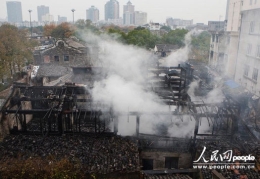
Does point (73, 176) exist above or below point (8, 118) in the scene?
below

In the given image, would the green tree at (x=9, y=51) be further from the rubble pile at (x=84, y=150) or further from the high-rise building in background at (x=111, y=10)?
the high-rise building in background at (x=111, y=10)

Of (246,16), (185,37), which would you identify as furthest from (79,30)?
(246,16)

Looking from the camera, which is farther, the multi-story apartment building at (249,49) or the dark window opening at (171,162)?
the multi-story apartment building at (249,49)

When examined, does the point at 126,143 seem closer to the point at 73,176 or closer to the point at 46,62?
the point at 73,176

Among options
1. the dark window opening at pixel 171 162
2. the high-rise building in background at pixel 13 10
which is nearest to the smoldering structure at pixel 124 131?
the dark window opening at pixel 171 162

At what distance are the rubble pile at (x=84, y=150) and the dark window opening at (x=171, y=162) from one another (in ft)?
5.93

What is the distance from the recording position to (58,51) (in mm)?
25406

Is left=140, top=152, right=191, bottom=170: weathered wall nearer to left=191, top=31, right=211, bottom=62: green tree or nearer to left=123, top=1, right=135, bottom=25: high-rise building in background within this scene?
left=191, top=31, right=211, bottom=62: green tree

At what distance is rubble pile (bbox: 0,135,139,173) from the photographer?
8375mm

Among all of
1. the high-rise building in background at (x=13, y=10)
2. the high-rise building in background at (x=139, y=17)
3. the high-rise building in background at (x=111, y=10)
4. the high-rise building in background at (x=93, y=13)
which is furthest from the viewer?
the high-rise building in background at (x=139, y=17)

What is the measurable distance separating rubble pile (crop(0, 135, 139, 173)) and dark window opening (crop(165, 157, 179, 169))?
1.81 m

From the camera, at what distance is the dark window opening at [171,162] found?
33.7ft

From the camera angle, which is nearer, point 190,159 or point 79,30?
point 190,159

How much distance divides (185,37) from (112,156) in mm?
34888
